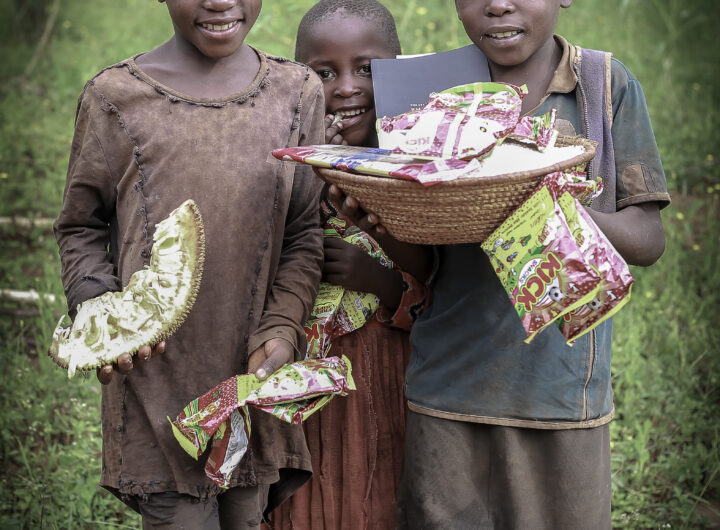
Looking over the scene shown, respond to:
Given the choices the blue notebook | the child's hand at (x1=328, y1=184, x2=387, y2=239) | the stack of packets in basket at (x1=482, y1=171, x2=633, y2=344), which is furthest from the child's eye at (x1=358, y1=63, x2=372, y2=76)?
the stack of packets in basket at (x1=482, y1=171, x2=633, y2=344)

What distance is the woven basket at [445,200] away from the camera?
169 centimetres

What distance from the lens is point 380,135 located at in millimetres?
1972

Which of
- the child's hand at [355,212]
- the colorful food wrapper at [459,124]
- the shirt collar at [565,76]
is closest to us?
the colorful food wrapper at [459,124]

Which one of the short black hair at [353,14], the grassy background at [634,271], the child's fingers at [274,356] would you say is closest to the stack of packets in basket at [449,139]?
the child's fingers at [274,356]

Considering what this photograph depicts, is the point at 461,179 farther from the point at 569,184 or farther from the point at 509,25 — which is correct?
the point at 509,25

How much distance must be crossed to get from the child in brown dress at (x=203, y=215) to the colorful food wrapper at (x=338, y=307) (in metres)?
0.18

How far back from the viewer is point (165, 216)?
208 cm

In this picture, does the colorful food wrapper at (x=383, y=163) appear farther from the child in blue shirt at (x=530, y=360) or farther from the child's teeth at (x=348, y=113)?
the child's teeth at (x=348, y=113)

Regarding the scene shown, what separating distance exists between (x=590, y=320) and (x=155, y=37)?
19.9ft

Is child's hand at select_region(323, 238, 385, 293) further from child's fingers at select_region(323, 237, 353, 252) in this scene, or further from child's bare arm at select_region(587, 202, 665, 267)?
child's bare arm at select_region(587, 202, 665, 267)

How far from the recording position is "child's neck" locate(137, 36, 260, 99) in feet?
6.97

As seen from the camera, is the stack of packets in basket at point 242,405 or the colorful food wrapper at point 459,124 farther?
the stack of packets in basket at point 242,405

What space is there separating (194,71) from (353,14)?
61 cm

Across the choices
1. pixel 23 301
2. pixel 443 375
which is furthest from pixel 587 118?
pixel 23 301
